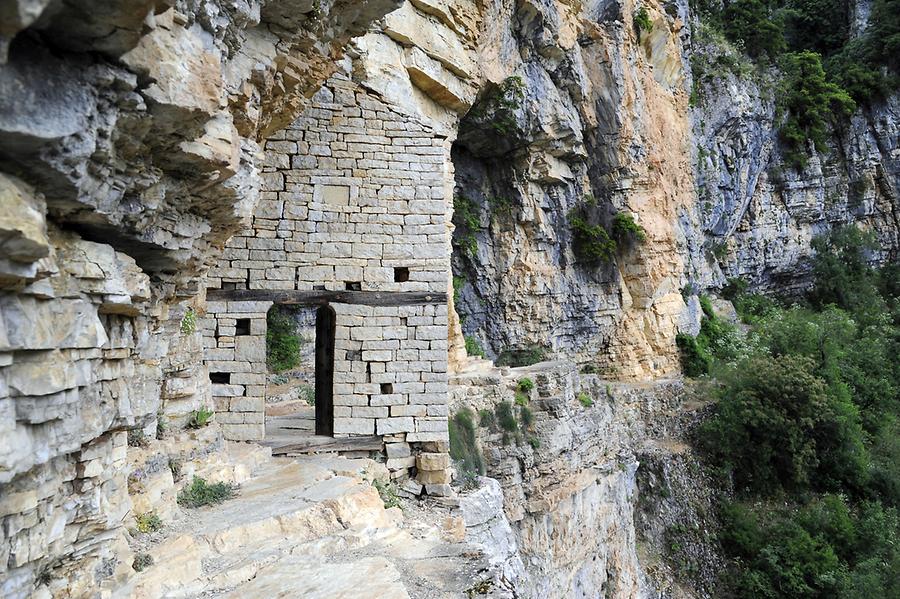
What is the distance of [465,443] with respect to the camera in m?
8.83

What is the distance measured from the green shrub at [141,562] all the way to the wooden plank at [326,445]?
9.57 ft

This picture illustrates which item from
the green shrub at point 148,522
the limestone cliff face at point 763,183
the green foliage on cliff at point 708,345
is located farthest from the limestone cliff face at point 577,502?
the limestone cliff face at point 763,183

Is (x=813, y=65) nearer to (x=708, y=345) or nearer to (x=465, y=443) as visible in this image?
(x=708, y=345)

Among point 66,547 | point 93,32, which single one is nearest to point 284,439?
point 66,547

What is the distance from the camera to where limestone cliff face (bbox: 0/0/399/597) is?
2293 millimetres

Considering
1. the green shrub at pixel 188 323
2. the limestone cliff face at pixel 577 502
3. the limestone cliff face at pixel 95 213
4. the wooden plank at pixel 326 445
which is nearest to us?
the limestone cliff face at pixel 95 213

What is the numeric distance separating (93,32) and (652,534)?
15714 mm

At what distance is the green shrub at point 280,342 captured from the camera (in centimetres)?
1484

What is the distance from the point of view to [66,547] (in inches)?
118

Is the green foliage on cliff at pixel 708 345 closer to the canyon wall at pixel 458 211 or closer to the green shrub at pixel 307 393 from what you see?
the canyon wall at pixel 458 211

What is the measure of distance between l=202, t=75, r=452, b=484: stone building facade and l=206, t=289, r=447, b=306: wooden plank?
0.05ft

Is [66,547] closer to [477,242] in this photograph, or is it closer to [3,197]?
[3,197]

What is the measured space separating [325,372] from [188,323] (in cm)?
258

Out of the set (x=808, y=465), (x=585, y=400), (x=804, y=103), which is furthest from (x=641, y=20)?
(x=808, y=465)
